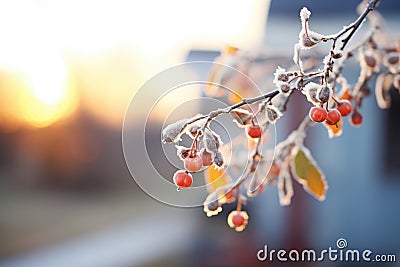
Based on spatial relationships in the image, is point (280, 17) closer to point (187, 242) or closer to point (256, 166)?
point (256, 166)

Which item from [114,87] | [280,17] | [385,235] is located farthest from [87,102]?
[385,235]

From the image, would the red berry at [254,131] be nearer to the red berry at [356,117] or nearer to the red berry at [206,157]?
the red berry at [206,157]

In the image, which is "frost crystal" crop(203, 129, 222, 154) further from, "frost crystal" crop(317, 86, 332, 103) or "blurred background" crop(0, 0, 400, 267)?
"blurred background" crop(0, 0, 400, 267)

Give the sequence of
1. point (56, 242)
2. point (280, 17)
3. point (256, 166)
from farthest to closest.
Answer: point (56, 242), point (280, 17), point (256, 166)

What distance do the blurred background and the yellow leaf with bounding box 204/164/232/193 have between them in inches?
6.2

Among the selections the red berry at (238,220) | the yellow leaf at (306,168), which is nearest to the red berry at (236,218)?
the red berry at (238,220)

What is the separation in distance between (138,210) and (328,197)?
434 millimetres

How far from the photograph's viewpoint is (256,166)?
843 mm

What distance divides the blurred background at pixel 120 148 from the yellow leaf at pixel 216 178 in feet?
0.52

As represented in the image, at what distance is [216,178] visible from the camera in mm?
853

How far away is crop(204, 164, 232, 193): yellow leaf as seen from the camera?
84 centimetres

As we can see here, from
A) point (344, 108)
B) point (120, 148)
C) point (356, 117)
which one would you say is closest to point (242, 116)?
point (344, 108)

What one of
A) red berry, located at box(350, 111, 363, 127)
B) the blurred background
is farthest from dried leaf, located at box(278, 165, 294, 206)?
red berry, located at box(350, 111, 363, 127)

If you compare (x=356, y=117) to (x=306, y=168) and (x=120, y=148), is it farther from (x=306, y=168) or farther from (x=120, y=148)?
(x=120, y=148)
